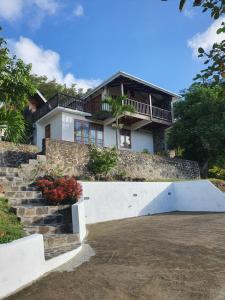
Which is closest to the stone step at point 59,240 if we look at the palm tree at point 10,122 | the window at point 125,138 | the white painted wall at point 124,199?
the palm tree at point 10,122

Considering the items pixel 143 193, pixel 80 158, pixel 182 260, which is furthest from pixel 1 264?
pixel 80 158

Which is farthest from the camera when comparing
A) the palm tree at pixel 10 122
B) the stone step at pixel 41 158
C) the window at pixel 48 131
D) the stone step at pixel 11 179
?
the window at pixel 48 131

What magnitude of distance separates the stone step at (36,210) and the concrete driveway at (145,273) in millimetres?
1023

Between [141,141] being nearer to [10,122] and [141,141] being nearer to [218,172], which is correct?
[218,172]

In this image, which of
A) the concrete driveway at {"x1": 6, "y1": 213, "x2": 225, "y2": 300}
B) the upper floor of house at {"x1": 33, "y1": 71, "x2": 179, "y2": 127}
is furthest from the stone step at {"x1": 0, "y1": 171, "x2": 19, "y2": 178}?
the upper floor of house at {"x1": 33, "y1": 71, "x2": 179, "y2": 127}

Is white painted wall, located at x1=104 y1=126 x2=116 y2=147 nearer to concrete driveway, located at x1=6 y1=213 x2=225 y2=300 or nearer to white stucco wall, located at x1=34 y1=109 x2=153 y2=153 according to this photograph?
white stucco wall, located at x1=34 y1=109 x2=153 y2=153

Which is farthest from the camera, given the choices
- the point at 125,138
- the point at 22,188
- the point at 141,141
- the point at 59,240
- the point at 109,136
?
the point at 141,141

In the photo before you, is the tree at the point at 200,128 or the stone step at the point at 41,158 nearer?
the stone step at the point at 41,158

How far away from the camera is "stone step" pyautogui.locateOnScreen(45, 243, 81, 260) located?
486 centimetres

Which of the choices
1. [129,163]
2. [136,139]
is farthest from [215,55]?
[136,139]

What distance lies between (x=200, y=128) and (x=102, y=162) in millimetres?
8157

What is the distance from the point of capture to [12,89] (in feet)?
24.0

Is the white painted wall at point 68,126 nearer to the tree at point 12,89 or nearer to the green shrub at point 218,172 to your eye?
the green shrub at point 218,172

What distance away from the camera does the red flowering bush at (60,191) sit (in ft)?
24.4
